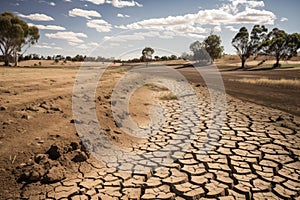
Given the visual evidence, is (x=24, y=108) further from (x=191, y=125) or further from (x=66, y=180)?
(x=191, y=125)

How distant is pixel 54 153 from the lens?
3209 mm

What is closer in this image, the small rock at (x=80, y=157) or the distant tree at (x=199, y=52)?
the small rock at (x=80, y=157)

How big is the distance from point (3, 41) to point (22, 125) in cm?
3058

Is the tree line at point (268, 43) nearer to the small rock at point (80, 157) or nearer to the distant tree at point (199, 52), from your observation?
the distant tree at point (199, 52)

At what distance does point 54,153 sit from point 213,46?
54.6 metres

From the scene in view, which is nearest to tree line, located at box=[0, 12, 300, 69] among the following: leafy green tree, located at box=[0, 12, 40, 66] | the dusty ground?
leafy green tree, located at box=[0, 12, 40, 66]

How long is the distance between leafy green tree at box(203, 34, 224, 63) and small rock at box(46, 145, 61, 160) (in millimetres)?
54153

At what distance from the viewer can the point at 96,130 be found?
425cm

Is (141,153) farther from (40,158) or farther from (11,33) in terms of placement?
(11,33)

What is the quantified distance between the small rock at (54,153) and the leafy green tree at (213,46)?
54153 millimetres

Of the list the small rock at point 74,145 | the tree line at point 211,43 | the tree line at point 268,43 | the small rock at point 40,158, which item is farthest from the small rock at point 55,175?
the tree line at point 268,43

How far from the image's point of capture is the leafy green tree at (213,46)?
53750mm

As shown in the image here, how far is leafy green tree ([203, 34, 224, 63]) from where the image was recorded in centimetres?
5375

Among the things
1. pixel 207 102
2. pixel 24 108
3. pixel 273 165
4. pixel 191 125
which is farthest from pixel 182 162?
pixel 207 102
